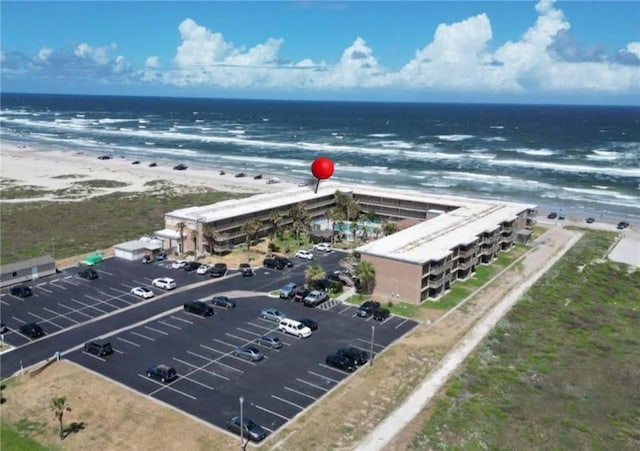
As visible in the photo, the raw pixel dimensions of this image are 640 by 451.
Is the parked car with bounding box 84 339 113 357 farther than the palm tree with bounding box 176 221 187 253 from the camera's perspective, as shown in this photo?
No

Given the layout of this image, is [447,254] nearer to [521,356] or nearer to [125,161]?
[521,356]

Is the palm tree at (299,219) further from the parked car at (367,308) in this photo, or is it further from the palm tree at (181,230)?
the parked car at (367,308)

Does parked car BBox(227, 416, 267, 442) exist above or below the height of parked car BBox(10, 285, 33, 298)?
below

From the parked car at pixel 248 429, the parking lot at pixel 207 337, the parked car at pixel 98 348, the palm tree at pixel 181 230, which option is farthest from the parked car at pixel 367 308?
the palm tree at pixel 181 230

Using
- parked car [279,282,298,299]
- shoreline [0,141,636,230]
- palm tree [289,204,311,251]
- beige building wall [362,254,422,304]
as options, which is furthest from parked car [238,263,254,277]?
shoreline [0,141,636,230]

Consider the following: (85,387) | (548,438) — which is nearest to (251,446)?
(85,387)

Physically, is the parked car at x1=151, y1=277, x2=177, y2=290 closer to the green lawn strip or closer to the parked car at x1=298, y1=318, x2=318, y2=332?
the parked car at x1=298, y1=318, x2=318, y2=332
